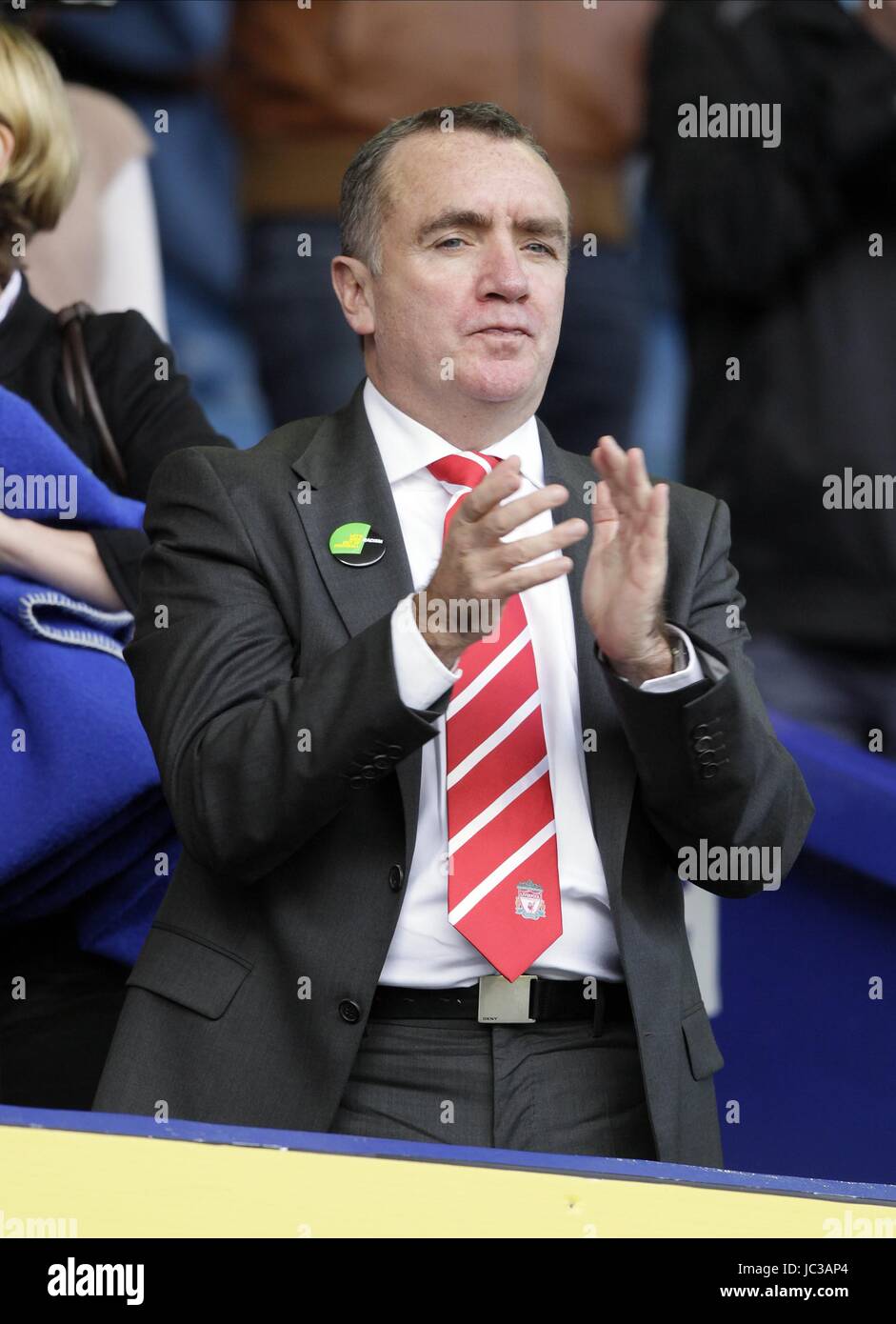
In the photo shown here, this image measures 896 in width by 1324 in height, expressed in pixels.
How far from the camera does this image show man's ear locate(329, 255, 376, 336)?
2.12 m

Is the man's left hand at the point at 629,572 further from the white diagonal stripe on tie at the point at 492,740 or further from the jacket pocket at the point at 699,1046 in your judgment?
the jacket pocket at the point at 699,1046

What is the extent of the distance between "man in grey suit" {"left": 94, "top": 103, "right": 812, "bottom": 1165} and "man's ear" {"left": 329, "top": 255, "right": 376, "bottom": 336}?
0.07 meters

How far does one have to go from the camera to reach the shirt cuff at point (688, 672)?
1.80m

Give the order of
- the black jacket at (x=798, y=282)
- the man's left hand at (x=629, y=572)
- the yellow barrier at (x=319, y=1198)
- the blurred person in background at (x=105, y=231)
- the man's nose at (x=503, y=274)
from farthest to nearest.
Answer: the black jacket at (x=798, y=282) → the blurred person in background at (x=105, y=231) → the man's nose at (x=503, y=274) → the man's left hand at (x=629, y=572) → the yellow barrier at (x=319, y=1198)

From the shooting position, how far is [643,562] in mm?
1759

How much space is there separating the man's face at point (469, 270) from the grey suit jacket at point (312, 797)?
15 cm

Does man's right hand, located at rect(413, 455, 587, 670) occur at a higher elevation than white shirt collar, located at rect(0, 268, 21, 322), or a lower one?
lower

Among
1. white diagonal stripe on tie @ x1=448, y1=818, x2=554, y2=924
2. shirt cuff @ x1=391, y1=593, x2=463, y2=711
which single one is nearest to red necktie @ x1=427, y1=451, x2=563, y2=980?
white diagonal stripe on tie @ x1=448, y1=818, x2=554, y2=924

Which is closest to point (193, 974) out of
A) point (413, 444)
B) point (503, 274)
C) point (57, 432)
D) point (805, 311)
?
point (413, 444)

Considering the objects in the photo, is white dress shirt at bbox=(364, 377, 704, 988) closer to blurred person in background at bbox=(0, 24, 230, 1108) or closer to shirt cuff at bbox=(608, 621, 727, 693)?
shirt cuff at bbox=(608, 621, 727, 693)

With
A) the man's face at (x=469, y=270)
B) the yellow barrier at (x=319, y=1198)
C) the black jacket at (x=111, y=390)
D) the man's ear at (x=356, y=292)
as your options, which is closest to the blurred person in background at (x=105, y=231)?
the black jacket at (x=111, y=390)

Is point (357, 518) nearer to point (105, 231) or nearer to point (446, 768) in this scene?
point (446, 768)
